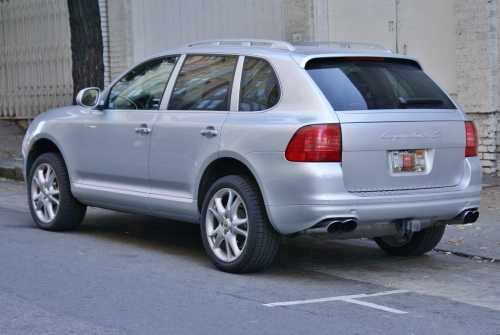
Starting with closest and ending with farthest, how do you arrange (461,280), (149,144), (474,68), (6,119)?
1. (461,280)
2. (149,144)
3. (474,68)
4. (6,119)

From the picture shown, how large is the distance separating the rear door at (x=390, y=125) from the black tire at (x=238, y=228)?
2.43ft

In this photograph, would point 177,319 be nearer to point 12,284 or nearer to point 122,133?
point 12,284

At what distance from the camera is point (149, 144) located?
7188mm

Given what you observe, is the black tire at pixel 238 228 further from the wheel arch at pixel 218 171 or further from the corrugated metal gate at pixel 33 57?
the corrugated metal gate at pixel 33 57

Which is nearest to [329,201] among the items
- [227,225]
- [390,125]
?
[390,125]

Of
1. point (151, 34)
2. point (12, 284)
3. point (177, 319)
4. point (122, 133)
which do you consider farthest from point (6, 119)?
point (177, 319)

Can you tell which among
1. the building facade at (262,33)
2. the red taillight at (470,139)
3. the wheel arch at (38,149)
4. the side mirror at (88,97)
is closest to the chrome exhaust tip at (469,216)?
the red taillight at (470,139)

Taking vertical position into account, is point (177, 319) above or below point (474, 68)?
below

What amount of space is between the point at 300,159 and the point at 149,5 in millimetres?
10785

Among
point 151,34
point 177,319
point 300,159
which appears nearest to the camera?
point 177,319

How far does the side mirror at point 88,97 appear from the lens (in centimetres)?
800

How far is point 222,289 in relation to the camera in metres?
6.01

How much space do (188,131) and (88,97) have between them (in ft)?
5.55

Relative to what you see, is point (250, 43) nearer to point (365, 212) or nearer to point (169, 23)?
point (365, 212)
